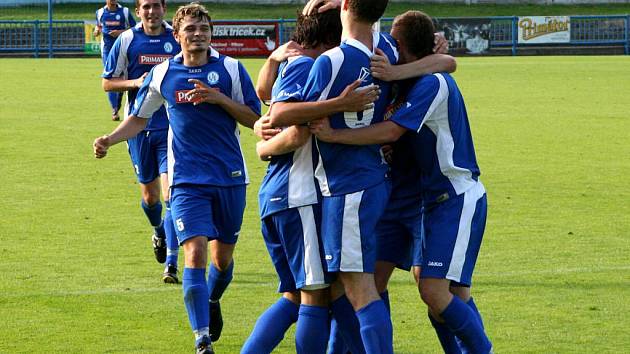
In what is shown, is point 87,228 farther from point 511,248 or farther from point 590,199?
point 590,199

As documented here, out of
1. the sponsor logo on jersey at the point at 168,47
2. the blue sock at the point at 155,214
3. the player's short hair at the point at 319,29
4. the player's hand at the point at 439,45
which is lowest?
the blue sock at the point at 155,214

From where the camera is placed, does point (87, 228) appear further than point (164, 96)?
Yes

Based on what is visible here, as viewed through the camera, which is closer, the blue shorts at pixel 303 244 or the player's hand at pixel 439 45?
the blue shorts at pixel 303 244

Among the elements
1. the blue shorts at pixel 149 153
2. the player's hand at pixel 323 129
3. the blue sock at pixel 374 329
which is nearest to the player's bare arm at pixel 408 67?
the player's hand at pixel 323 129

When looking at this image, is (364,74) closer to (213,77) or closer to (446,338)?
(446,338)

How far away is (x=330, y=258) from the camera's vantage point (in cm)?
558

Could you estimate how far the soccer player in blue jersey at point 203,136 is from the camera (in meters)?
7.12

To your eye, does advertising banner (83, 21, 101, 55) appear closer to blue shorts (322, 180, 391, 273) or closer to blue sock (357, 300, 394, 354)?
blue shorts (322, 180, 391, 273)

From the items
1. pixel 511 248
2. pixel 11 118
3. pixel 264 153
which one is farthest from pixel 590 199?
pixel 11 118

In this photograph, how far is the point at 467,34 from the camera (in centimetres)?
4134

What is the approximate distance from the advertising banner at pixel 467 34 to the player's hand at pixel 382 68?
117 feet

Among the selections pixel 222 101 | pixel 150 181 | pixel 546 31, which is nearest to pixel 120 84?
pixel 150 181

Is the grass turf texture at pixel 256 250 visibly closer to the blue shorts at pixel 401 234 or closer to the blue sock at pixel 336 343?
the blue sock at pixel 336 343

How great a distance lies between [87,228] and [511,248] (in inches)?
159
